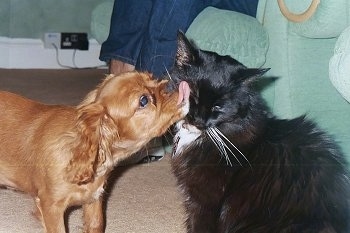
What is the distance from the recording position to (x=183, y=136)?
194 cm

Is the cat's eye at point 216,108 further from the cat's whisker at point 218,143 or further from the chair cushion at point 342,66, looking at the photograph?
the chair cushion at point 342,66

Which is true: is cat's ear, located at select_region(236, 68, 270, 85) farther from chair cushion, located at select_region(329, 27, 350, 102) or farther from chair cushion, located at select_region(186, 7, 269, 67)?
chair cushion, located at select_region(186, 7, 269, 67)

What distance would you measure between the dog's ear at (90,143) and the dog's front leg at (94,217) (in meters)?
0.27

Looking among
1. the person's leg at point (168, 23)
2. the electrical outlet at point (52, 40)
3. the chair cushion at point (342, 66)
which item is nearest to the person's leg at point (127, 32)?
the person's leg at point (168, 23)

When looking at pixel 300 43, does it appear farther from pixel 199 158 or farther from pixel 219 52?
pixel 199 158

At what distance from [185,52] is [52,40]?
3.37 m

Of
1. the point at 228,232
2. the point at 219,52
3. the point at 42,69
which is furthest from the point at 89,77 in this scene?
the point at 228,232

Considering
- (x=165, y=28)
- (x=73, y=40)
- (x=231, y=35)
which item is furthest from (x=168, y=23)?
(x=73, y=40)

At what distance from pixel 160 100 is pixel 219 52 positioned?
1.24 ft

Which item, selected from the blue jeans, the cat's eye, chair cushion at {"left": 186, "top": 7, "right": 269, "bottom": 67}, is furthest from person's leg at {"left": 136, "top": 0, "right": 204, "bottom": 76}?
the cat's eye

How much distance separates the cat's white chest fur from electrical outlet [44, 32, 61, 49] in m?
Answer: 3.28

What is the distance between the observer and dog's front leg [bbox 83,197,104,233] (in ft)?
6.54

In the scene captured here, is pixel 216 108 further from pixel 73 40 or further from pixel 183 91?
pixel 73 40

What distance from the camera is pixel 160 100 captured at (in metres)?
1.82
